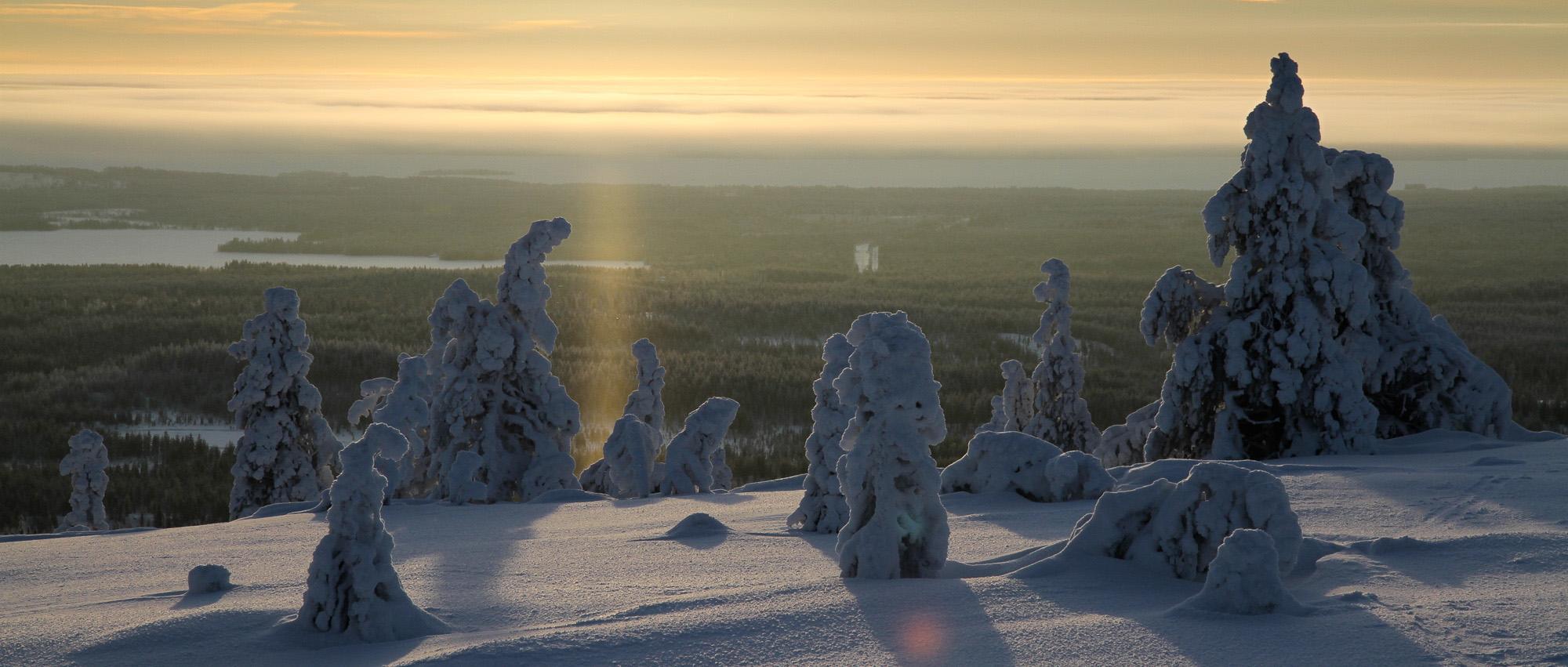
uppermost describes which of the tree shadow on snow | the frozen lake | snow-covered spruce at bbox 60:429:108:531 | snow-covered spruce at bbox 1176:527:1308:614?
the frozen lake

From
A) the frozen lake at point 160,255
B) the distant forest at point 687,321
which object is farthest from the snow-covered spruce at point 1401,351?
A: the frozen lake at point 160,255

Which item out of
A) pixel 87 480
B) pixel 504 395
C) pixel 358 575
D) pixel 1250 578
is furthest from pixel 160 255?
pixel 1250 578

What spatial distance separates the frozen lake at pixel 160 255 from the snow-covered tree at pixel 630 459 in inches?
3043

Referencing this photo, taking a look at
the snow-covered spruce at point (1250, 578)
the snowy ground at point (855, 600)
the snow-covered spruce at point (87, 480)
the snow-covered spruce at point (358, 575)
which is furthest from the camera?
the snow-covered spruce at point (87, 480)

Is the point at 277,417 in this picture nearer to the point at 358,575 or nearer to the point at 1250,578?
the point at 358,575

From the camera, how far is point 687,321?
190ft

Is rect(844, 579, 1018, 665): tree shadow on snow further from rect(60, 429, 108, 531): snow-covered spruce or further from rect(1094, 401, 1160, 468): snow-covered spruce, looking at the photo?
rect(60, 429, 108, 531): snow-covered spruce

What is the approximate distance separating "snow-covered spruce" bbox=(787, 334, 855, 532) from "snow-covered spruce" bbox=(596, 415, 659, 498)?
5792mm

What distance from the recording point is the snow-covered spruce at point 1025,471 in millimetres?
11477

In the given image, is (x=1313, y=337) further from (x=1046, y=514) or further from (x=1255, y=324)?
(x=1046, y=514)

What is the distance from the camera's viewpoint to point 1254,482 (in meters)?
7.36

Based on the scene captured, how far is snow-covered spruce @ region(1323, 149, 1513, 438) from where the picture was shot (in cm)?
1691

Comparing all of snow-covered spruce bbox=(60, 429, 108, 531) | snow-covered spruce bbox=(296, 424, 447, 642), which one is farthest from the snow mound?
snow-covered spruce bbox=(60, 429, 108, 531)

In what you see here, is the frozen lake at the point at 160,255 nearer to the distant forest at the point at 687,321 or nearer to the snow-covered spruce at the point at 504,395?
the distant forest at the point at 687,321
